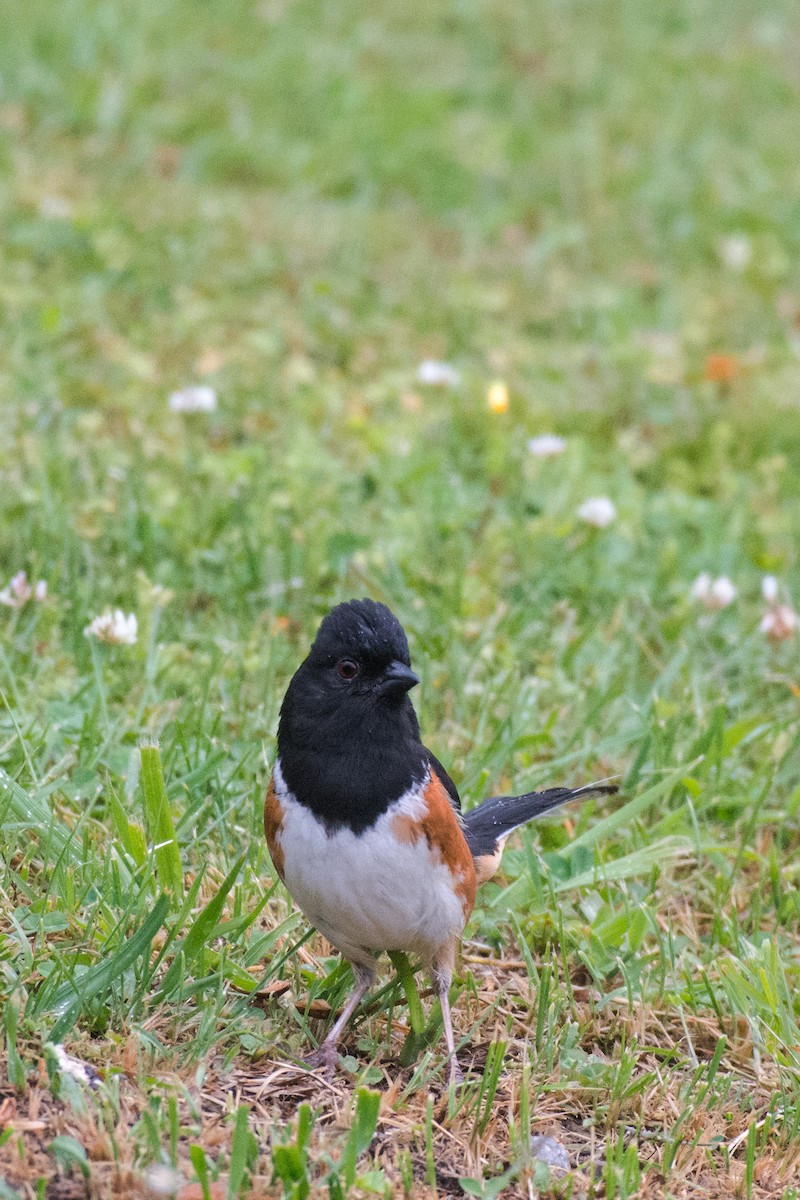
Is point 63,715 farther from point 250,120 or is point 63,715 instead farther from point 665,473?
point 250,120

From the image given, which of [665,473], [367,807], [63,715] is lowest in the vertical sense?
[665,473]

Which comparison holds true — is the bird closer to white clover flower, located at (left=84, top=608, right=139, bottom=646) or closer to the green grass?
the green grass

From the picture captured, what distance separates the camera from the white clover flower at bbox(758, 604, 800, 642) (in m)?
4.65

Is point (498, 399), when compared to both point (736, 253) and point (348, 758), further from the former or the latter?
point (348, 758)

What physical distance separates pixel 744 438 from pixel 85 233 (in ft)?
9.90

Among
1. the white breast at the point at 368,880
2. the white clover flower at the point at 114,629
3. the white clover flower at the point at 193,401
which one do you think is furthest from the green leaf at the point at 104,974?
the white clover flower at the point at 193,401

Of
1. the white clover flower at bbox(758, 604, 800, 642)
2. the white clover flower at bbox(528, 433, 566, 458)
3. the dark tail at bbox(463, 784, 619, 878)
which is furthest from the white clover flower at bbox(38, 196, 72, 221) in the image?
the dark tail at bbox(463, 784, 619, 878)

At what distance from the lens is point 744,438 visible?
6066 millimetres

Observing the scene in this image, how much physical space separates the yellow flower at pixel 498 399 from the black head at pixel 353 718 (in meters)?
2.86

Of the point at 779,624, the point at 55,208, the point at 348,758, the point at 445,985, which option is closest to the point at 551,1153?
the point at 445,985

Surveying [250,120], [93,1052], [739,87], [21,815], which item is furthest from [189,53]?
[93,1052]

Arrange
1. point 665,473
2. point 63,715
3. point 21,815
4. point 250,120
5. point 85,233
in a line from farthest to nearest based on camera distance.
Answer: point 250,120 < point 85,233 < point 665,473 < point 63,715 < point 21,815

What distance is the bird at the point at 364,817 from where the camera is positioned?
2.82 m

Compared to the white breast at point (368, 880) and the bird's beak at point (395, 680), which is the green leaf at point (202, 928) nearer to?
the white breast at point (368, 880)
